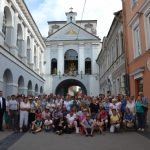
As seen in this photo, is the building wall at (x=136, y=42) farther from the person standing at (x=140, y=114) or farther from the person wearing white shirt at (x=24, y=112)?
the person wearing white shirt at (x=24, y=112)

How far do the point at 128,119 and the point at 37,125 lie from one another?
444 centimetres

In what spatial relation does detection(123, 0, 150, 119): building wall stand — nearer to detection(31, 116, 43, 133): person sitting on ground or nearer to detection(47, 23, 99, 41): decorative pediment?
detection(31, 116, 43, 133): person sitting on ground

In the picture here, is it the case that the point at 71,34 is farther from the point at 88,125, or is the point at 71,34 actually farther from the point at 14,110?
the point at 88,125

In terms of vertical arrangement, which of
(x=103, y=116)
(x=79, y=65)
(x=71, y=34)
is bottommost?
(x=103, y=116)

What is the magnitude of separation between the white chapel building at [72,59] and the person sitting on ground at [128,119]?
101ft

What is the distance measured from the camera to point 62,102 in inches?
555

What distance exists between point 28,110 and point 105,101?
4.01 meters

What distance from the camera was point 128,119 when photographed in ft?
40.3

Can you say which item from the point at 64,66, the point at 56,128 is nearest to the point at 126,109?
the point at 56,128

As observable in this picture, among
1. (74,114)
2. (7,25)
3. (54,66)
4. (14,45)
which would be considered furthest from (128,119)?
(54,66)

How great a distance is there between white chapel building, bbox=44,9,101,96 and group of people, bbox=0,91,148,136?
2926cm

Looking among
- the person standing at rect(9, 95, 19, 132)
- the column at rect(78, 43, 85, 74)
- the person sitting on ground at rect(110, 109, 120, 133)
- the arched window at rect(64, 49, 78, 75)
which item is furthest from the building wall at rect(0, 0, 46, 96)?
the arched window at rect(64, 49, 78, 75)

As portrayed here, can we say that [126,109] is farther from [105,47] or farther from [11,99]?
[105,47]

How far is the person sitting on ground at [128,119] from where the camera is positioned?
12.2m
